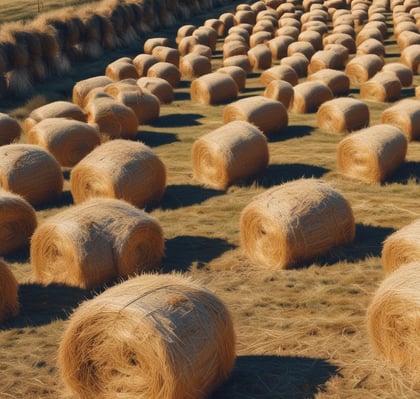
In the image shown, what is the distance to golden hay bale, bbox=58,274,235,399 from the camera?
25.8 ft

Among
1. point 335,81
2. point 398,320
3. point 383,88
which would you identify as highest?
point 398,320

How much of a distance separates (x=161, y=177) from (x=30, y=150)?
9.38 ft

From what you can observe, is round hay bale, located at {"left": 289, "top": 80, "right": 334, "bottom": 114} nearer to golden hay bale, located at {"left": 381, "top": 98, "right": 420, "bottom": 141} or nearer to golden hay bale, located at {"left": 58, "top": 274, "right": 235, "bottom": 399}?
golden hay bale, located at {"left": 381, "top": 98, "right": 420, "bottom": 141}

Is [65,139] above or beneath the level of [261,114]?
above

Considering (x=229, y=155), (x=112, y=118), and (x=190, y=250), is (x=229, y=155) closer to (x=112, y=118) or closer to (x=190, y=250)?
(x=190, y=250)

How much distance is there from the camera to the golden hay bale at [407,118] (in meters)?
19.5

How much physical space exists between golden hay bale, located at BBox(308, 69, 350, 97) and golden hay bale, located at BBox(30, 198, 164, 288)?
15.0 meters

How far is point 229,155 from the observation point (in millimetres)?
16688

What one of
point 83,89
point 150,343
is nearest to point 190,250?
point 150,343

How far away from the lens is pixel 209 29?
39.6 metres

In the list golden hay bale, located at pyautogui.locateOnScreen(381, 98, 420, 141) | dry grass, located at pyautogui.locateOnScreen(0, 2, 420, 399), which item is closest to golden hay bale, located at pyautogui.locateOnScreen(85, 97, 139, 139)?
dry grass, located at pyautogui.locateOnScreen(0, 2, 420, 399)

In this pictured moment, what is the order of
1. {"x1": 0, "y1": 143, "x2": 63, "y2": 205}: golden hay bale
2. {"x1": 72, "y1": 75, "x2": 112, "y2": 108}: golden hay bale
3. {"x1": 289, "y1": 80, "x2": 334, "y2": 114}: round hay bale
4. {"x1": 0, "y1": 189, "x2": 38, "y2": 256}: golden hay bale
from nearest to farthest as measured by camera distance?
{"x1": 0, "y1": 189, "x2": 38, "y2": 256}: golden hay bale < {"x1": 0, "y1": 143, "x2": 63, "y2": 205}: golden hay bale < {"x1": 289, "y1": 80, "x2": 334, "y2": 114}: round hay bale < {"x1": 72, "y1": 75, "x2": 112, "y2": 108}: golden hay bale

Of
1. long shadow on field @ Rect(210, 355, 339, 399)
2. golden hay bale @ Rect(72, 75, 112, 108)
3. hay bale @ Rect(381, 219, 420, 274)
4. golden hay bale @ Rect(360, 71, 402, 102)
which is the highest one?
golden hay bale @ Rect(72, 75, 112, 108)

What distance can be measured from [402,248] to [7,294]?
5496 millimetres
